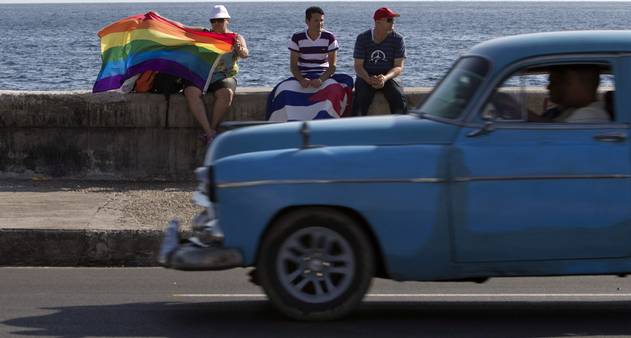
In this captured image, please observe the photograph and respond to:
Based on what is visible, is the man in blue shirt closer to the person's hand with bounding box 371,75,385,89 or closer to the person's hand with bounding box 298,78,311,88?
the person's hand with bounding box 371,75,385,89

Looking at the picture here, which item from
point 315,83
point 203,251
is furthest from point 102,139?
point 203,251

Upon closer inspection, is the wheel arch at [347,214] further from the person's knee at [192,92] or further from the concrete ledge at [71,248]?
the person's knee at [192,92]

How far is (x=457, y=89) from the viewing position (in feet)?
27.4

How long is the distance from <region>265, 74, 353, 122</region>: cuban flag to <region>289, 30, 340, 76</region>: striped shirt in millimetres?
206

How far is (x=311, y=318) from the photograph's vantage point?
8094 mm

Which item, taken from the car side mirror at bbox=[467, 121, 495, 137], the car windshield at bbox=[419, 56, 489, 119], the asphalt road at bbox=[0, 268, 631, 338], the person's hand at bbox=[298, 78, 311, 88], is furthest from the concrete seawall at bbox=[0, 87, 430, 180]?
the car side mirror at bbox=[467, 121, 495, 137]

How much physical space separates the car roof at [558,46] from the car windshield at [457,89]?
0.11m

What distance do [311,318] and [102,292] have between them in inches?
73.3

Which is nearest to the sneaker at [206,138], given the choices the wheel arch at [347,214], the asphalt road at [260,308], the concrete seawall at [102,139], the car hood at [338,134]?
the concrete seawall at [102,139]

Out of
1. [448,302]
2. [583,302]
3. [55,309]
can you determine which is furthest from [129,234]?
[583,302]

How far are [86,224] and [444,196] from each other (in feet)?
13.1

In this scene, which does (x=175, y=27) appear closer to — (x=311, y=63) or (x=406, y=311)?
(x=311, y=63)

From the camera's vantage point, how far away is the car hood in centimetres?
808

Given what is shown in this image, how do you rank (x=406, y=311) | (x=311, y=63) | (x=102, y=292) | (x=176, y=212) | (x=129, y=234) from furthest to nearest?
1. (x=311, y=63)
2. (x=176, y=212)
3. (x=129, y=234)
4. (x=102, y=292)
5. (x=406, y=311)
